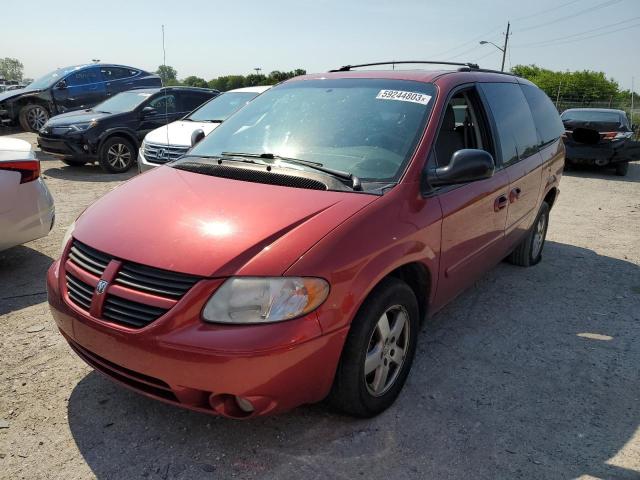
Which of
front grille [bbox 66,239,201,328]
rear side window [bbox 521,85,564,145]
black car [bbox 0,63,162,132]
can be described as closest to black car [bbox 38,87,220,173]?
black car [bbox 0,63,162,132]

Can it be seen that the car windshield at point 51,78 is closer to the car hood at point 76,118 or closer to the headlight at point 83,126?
the car hood at point 76,118

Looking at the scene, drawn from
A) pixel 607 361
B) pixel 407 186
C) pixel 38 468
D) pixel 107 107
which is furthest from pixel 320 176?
pixel 107 107

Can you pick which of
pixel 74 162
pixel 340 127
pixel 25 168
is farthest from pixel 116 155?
pixel 340 127

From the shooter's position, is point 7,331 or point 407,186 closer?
point 407,186

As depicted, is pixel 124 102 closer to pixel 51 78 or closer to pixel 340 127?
pixel 51 78

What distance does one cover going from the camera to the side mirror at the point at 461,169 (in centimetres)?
291

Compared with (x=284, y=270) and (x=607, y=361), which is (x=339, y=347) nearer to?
(x=284, y=270)

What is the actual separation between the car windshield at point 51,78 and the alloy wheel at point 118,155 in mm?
5505

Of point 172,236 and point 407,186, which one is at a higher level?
point 407,186

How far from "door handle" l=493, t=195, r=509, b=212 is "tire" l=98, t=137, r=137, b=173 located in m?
8.02

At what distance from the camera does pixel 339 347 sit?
2.34 meters

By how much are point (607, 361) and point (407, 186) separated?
1.92 meters

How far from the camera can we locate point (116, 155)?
32.6ft

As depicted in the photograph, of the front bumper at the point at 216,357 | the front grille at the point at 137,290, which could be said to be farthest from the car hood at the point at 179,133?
the front bumper at the point at 216,357
